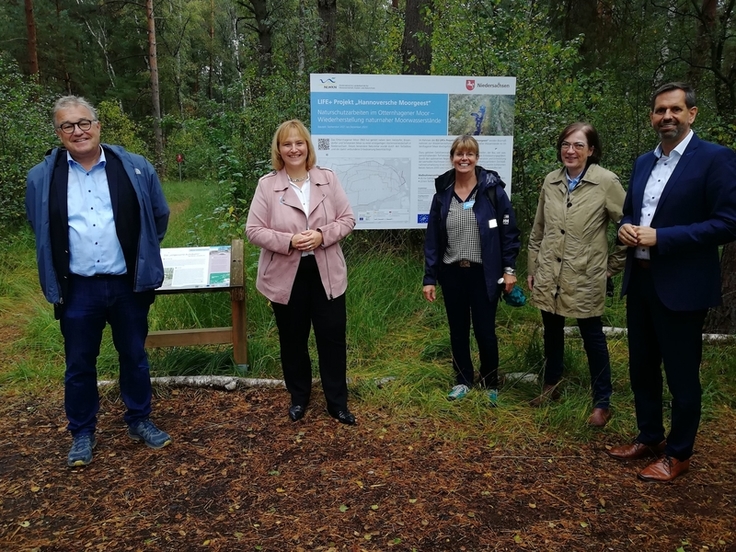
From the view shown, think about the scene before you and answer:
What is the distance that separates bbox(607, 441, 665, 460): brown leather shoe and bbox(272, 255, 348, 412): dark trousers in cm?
172

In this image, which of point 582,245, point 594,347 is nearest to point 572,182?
point 582,245

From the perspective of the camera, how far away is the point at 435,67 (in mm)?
6352

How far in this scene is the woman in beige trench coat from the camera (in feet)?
10.7

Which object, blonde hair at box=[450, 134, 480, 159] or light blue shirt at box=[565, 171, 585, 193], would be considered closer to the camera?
light blue shirt at box=[565, 171, 585, 193]

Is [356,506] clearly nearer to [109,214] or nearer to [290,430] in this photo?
[290,430]

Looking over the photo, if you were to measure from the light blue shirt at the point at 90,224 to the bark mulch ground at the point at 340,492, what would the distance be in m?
1.20

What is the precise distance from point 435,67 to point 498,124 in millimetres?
1757

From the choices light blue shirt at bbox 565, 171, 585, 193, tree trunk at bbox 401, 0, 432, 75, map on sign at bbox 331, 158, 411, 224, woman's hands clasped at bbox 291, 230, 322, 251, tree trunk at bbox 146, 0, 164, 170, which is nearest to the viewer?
woman's hands clasped at bbox 291, 230, 322, 251

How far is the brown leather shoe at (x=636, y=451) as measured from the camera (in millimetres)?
3139

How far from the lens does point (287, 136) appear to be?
3273mm

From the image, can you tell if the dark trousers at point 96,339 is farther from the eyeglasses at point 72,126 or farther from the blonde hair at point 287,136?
the blonde hair at point 287,136

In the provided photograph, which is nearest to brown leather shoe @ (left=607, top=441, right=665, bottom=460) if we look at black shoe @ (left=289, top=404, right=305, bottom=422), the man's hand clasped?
the man's hand clasped

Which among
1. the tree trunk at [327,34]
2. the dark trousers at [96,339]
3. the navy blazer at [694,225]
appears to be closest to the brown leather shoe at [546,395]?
the navy blazer at [694,225]

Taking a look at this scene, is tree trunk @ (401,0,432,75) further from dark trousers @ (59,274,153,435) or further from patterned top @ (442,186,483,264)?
dark trousers @ (59,274,153,435)
